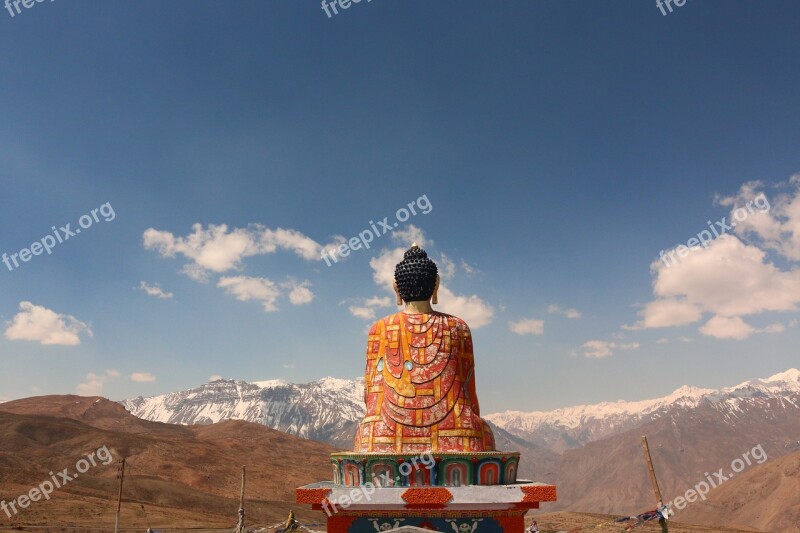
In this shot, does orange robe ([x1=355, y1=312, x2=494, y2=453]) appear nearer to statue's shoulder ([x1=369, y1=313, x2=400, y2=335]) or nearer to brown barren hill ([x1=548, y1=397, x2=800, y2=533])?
statue's shoulder ([x1=369, y1=313, x2=400, y2=335])

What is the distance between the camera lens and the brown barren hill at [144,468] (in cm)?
3853

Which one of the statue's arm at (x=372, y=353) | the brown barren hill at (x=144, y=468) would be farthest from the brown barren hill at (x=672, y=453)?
the statue's arm at (x=372, y=353)

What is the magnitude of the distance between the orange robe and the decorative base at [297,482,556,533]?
4.01ft

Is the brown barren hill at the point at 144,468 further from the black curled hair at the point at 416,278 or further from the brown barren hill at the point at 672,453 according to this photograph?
the brown barren hill at the point at 672,453

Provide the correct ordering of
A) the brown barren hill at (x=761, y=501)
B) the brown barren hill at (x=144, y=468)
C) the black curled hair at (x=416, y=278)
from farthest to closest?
the brown barren hill at (x=761, y=501) → the brown barren hill at (x=144, y=468) → the black curled hair at (x=416, y=278)

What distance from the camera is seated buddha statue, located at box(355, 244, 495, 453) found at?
13.3 m

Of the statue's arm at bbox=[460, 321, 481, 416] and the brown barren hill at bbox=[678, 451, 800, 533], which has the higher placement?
the statue's arm at bbox=[460, 321, 481, 416]

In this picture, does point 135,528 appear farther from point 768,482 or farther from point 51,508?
point 768,482

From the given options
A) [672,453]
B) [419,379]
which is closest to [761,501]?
[672,453]

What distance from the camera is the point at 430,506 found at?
11.5m

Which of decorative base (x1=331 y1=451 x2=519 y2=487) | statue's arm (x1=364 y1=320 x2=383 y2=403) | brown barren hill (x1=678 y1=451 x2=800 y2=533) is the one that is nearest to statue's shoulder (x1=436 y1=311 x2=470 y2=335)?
statue's arm (x1=364 y1=320 x2=383 y2=403)

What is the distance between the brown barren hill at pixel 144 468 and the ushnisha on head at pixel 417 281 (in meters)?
29.3

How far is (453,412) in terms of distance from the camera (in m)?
13.6

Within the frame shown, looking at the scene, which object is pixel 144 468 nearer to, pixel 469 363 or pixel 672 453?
pixel 469 363
